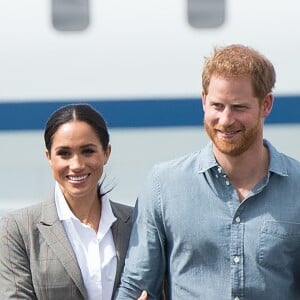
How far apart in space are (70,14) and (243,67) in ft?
4.44

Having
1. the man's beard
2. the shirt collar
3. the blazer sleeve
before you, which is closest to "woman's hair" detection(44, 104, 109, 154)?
the shirt collar

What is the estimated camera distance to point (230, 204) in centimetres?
202

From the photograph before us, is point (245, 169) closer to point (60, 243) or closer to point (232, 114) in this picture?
point (232, 114)

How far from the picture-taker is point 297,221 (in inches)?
79.0

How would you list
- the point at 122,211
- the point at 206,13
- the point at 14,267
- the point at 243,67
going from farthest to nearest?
the point at 206,13 → the point at 122,211 → the point at 14,267 → the point at 243,67

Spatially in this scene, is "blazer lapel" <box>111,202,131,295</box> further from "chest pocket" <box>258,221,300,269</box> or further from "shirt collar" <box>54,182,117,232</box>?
"chest pocket" <box>258,221,300,269</box>

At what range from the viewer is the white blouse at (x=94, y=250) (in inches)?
85.4

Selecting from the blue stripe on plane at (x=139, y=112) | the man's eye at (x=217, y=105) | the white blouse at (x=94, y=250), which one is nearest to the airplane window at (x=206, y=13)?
the blue stripe on plane at (x=139, y=112)

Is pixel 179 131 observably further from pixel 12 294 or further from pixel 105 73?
pixel 12 294

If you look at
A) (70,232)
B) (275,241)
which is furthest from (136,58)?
(275,241)

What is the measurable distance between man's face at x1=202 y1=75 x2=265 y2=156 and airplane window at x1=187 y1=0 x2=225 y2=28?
4.03 feet

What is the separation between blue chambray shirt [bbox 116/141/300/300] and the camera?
2.00 metres

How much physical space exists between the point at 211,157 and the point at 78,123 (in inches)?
14.1

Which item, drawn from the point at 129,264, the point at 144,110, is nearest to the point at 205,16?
the point at 144,110
